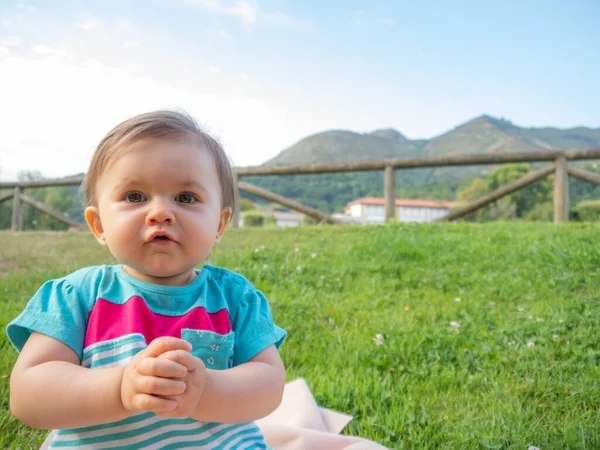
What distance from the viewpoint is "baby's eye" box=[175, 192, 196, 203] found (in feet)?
4.16

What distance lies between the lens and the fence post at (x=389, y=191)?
702 cm

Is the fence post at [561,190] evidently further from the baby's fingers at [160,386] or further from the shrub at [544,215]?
the baby's fingers at [160,386]

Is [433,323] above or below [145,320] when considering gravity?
below

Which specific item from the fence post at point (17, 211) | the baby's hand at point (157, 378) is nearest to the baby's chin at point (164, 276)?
the baby's hand at point (157, 378)

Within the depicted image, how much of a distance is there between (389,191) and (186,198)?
19.7 ft

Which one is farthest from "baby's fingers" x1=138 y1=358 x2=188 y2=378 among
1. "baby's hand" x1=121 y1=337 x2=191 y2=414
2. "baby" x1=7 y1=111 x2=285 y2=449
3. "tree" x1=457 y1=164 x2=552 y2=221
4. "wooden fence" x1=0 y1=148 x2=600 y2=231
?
"tree" x1=457 y1=164 x2=552 y2=221

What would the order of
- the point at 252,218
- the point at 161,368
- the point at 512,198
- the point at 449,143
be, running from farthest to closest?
1. the point at 449,143
2. the point at 512,198
3. the point at 252,218
4. the point at 161,368

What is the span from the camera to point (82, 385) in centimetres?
107

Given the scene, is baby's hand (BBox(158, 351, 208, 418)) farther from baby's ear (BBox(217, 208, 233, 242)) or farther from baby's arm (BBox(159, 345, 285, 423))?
baby's ear (BBox(217, 208, 233, 242))

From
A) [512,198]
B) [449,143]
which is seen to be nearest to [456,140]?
[449,143]

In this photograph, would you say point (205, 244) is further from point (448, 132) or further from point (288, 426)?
point (448, 132)

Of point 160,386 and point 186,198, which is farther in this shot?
point 186,198

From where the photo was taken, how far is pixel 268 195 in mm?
7691

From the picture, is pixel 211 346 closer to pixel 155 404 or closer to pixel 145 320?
pixel 145 320
